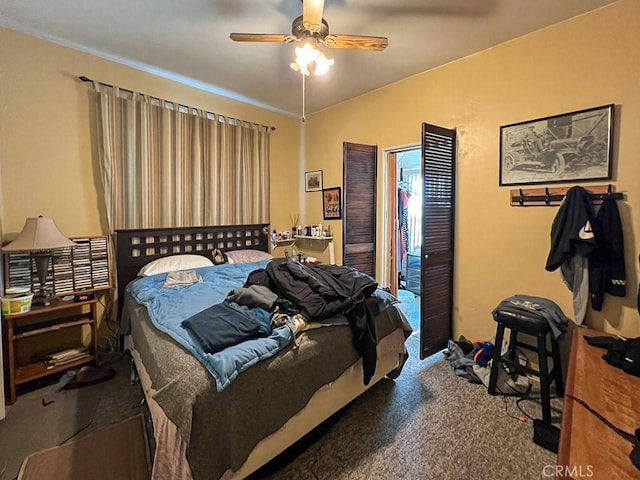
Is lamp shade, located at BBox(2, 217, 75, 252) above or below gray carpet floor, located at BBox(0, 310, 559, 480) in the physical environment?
above

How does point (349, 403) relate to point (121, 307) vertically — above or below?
below

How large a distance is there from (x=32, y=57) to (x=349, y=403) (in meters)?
3.83

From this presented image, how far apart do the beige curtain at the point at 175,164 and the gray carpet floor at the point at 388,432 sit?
63.4 inches

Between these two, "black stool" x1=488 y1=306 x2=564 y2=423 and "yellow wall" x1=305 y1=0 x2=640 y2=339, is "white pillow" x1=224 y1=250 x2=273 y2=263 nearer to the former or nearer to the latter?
"yellow wall" x1=305 y1=0 x2=640 y2=339

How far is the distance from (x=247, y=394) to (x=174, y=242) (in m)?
2.51

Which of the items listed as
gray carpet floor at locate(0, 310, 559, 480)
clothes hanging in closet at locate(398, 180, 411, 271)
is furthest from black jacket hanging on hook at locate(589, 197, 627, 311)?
clothes hanging in closet at locate(398, 180, 411, 271)

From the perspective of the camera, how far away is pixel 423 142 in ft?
8.61

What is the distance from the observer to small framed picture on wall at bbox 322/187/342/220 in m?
4.09

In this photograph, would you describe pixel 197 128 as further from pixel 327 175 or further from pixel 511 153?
pixel 511 153

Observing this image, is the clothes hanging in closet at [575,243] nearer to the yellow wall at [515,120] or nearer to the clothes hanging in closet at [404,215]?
the yellow wall at [515,120]

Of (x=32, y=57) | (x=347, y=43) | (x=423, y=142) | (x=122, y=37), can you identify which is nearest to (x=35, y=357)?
(x=32, y=57)

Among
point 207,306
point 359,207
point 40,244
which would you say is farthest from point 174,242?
point 359,207

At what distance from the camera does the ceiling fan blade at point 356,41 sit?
191 centimetres

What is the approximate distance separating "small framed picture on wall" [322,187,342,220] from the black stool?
7.86 feet
